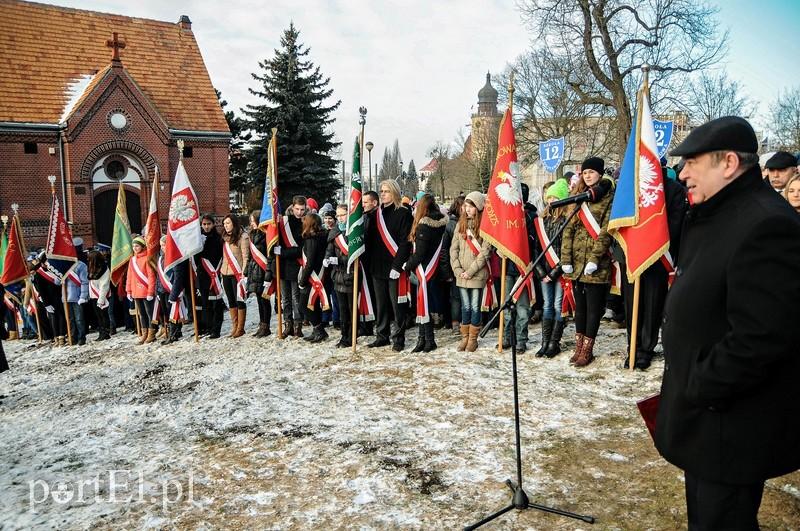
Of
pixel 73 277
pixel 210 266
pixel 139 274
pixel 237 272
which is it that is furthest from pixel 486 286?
pixel 73 277

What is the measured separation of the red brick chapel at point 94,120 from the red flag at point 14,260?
48.1 feet

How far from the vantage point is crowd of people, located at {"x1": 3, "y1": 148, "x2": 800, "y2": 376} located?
634cm

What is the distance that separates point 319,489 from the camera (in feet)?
13.3

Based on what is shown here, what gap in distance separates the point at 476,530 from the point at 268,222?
258 inches

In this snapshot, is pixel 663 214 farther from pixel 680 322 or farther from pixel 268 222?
pixel 268 222

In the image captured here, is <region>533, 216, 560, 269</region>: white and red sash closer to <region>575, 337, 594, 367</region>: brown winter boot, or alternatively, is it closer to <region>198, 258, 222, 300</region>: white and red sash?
<region>575, 337, 594, 367</region>: brown winter boot

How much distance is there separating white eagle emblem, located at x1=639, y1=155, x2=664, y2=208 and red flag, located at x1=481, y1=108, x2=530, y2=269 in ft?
4.90

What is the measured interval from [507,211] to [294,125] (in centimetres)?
2680

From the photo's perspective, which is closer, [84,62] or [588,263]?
[588,263]

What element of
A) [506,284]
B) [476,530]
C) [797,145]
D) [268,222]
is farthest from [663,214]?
[797,145]

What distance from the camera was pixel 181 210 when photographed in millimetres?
9570

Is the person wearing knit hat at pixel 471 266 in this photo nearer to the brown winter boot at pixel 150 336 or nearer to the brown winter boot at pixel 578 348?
the brown winter boot at pixel 578 348

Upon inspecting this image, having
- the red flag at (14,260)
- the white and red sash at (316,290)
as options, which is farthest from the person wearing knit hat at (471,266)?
the red flag at (14,260)

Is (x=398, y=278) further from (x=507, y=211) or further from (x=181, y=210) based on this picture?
(x=181, y=210)
